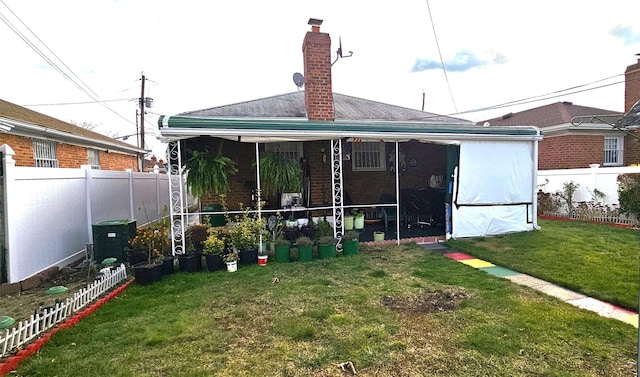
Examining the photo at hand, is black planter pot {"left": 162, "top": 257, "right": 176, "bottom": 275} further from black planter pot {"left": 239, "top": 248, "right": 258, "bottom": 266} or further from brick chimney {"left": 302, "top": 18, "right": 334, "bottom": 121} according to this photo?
brick chimney {"left": 302, "top": 18, "right": 334, "bottom": 121}

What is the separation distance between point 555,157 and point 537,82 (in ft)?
12.0

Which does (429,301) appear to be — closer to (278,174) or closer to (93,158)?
(278,174)

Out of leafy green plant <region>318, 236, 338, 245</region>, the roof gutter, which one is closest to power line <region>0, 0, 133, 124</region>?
the roof gutter

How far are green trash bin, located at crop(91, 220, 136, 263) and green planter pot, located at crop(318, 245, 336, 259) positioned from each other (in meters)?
3.66

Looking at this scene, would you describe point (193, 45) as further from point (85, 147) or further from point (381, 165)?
point (381, 165)

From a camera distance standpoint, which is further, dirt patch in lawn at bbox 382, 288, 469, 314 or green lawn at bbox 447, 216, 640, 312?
green lawn at bbox 447, 216, 640, 312

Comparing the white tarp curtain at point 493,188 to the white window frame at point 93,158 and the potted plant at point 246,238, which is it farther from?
the white window frame at point 93,158

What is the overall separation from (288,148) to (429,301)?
5.36 m

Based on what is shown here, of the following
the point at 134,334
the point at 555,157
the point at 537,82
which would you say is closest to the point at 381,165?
the point at 134,334

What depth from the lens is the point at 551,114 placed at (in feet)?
54.5

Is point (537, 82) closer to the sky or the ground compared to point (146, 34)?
closer to the ground

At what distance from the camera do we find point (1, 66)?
11.5 metres

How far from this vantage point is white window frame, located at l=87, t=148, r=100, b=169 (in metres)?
14.0

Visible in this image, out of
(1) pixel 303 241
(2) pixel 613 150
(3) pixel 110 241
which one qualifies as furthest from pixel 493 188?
(2) pixel 613 150
